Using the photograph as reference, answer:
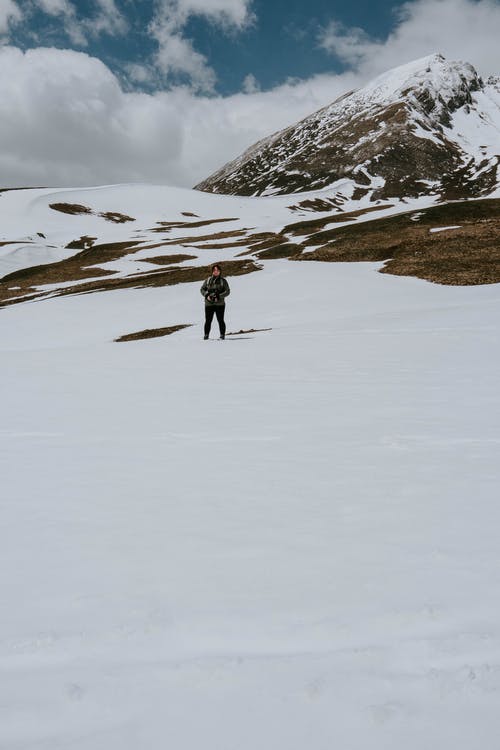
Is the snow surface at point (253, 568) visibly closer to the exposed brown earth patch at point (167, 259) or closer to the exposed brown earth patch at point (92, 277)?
the exposed brown earth patch at point (92, 277)

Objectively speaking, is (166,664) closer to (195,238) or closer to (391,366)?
(391,366)

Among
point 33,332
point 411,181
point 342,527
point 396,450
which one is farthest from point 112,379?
point 411,181

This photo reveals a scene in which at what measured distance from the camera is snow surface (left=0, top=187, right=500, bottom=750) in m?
2.43

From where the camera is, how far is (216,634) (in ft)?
9.66

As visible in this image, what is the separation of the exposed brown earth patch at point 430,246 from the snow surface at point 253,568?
22.3 meters

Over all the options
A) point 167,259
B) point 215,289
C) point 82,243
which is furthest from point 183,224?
point 215,289

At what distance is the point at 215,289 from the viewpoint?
1662cm

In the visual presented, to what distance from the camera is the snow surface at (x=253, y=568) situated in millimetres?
2428

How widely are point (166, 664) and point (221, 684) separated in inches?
14.0

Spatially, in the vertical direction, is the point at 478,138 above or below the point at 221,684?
above

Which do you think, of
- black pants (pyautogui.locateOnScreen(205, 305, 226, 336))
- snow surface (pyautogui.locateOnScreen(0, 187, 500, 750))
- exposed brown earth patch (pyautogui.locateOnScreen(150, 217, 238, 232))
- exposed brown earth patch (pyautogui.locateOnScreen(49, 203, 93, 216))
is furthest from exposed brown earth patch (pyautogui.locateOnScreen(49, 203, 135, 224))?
snow surface (pyautogui.locateOnScreen(0, 187, 500, 750))

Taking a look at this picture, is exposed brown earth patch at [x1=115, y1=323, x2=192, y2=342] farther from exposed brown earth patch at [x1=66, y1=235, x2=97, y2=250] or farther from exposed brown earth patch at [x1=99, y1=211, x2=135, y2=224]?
exposed brown earth patch at [x1=99, y1=211, x2=135, y2=224]

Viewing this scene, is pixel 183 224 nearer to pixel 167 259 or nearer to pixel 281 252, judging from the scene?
pixel 167 259

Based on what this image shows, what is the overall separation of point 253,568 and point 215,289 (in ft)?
45.5
